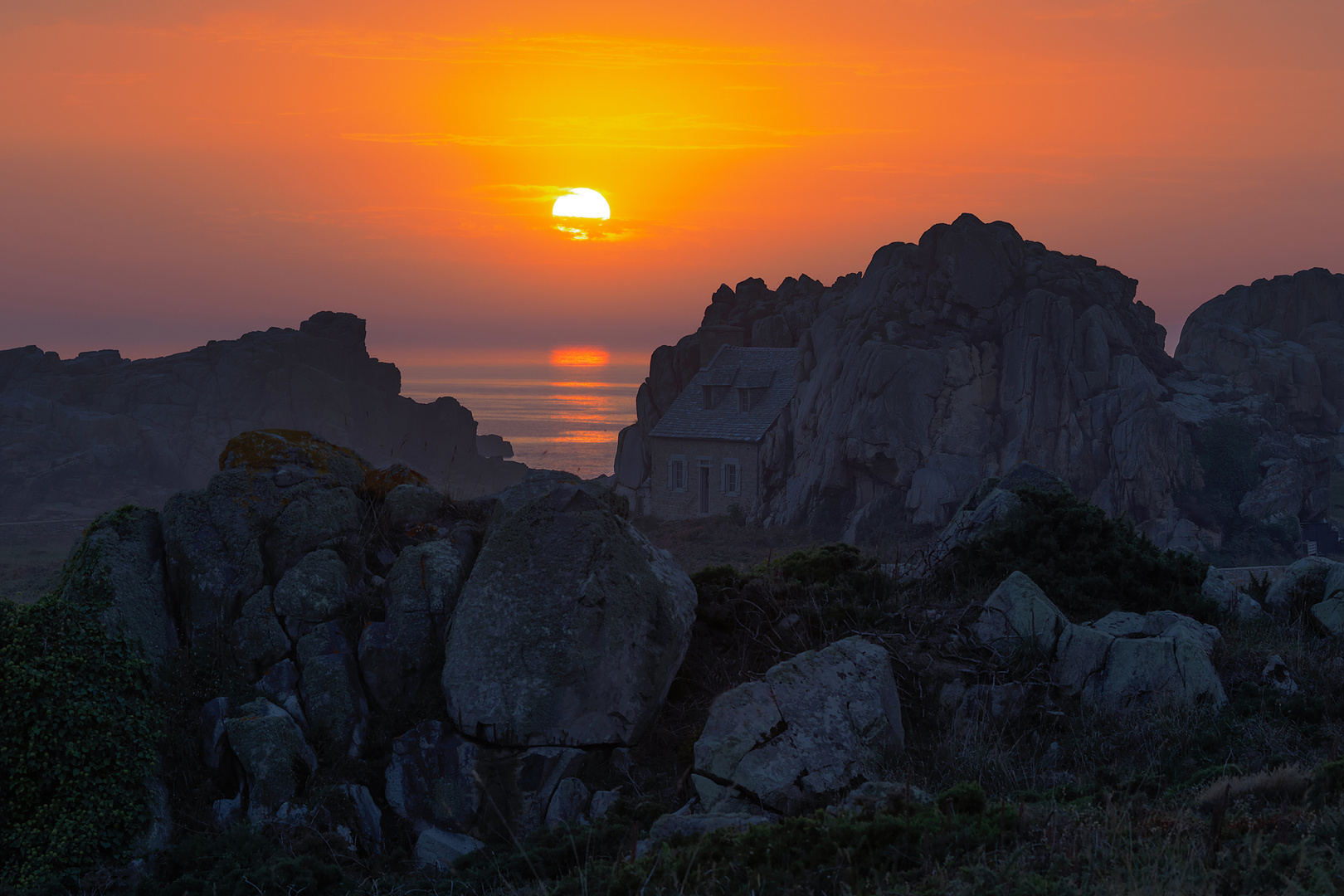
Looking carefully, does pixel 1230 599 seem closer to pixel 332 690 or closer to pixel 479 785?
pixel 479 785

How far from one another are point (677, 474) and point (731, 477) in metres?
3.52

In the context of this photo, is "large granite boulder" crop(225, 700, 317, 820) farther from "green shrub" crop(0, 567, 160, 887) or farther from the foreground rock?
the foreground rock

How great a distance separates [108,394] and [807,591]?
372 feet

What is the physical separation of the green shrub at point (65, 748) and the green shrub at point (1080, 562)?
10269 mm

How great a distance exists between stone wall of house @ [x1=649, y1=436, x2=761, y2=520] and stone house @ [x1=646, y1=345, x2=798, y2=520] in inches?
2.1

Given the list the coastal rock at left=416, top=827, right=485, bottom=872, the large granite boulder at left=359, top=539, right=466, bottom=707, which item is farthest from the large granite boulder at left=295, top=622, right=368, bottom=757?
the coastal rock at left=416, top=827, right=485, bottom=872

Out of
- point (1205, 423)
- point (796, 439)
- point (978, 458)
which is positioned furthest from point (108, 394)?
point (1205, 423)

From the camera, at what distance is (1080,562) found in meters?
12.7

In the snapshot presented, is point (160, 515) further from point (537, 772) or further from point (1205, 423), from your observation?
point (1205, 423)

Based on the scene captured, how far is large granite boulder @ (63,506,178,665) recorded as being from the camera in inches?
372

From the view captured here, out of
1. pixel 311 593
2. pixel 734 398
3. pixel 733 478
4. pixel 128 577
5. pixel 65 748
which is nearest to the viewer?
pixel 65 748

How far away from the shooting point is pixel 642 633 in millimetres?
9461

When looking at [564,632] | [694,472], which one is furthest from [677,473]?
[564,632]

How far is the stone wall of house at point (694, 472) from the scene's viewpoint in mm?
58156
